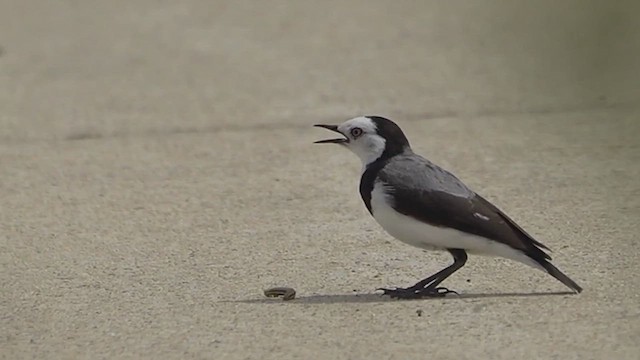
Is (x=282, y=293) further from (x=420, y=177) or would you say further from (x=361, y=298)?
(x=420, y=177)

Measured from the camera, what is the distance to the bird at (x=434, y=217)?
6117 mm

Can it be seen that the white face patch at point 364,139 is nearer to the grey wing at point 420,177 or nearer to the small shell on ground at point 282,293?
the grey wing at point 420,177

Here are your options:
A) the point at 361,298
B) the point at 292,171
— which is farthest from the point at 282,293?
the point at 292,171

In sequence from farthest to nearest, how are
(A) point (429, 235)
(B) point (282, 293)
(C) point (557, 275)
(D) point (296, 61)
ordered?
(D) point (296, 61) < (B) point (282, 293) < (A) point (429, 235) < (C) point (557, 275)

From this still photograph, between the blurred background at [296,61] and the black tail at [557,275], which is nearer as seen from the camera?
the black tail at [557,275]

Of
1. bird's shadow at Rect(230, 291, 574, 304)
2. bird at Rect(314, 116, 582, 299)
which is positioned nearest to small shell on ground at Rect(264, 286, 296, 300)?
bird's shadow at Rect(230, 291, 574, 304)

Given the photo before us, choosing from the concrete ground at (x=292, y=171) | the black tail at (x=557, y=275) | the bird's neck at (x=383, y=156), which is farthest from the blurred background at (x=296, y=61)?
the black tail at (x=557, y=275)

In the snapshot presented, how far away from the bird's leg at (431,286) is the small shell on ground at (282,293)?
1.35 feet

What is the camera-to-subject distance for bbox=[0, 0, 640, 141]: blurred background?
10.7 m

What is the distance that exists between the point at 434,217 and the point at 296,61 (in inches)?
249

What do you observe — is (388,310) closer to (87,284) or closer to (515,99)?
(87,284)

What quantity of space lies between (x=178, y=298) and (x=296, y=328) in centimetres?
77

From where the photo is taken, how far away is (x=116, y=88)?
1159 centimetres

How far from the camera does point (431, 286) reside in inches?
251
